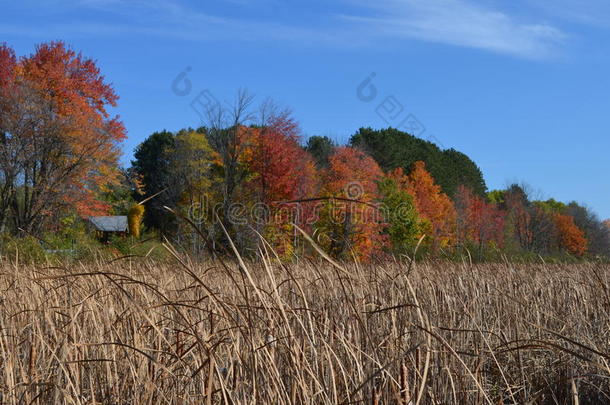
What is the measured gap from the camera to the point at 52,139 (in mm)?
19391

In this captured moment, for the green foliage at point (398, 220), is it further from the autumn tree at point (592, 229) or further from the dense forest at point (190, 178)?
the autumn tree at point (592, 229)

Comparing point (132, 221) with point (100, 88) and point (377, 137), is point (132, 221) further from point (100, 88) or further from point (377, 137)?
point (377, 137)

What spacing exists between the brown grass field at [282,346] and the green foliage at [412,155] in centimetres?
2997

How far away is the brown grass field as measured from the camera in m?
1.58

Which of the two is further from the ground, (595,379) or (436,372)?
(436,372)

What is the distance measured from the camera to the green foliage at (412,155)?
36.0 metres

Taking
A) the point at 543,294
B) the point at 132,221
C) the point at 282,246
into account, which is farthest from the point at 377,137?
the point at 543,294

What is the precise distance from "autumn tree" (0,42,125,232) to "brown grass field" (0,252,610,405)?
51.7ft

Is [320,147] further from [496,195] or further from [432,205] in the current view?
[496,195]

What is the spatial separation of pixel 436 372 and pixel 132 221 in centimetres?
3034

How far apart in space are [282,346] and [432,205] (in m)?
30.7

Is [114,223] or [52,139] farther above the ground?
[52,139]

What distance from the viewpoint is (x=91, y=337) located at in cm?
285

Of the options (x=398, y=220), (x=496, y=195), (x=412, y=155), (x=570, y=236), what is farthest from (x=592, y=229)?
(x=398, y=220)
